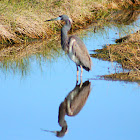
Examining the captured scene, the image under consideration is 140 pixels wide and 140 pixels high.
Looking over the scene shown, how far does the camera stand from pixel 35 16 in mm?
13758

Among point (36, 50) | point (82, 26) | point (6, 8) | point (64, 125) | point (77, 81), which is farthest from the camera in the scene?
point (82, 26)

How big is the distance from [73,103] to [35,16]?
6585 mm

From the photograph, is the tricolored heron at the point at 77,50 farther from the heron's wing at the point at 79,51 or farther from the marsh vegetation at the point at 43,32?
the marsh vegetation at the point at 43,32

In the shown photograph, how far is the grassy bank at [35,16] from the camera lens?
13062mm

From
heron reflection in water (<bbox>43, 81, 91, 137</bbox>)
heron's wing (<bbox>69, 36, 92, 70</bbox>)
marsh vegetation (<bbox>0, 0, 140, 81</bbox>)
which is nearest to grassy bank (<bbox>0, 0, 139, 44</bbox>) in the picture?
marsh vegetation (<bbox>0, 0, 140, 81</bbox>)

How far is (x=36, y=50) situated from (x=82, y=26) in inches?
184

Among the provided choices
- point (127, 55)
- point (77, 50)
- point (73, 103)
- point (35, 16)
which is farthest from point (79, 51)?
point (35, 16)

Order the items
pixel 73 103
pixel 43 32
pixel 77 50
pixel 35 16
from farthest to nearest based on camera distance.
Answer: pixel 43 32, pixel 35 16, pixel 77 50, pixel 73 103

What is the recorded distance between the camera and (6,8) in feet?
44.4

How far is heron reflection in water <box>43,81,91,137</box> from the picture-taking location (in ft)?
22.2

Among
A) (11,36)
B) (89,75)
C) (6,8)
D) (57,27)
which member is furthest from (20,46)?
(89,75)

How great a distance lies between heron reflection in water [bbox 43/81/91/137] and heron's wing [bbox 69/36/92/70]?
0.66m

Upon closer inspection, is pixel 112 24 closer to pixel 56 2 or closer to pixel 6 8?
pixel 56 2

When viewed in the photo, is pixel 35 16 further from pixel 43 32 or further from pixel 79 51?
pixel 79 51
